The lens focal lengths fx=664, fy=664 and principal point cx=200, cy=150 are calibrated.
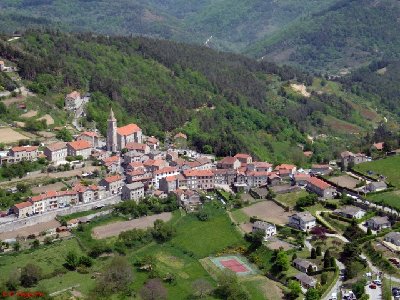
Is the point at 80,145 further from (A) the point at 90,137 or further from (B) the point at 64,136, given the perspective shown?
(B) the point at 64,136

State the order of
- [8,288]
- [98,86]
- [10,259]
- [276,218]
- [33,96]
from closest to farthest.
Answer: [8,288] < [10,259] < [276,218] < [33,96] < [98,86]

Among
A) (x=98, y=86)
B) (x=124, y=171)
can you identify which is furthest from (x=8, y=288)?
(x=98, y=86)

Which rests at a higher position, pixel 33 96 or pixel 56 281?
pixel 33 96

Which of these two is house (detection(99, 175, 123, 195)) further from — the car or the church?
the car

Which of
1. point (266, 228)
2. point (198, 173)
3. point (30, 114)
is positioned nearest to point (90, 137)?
point (30, 114)

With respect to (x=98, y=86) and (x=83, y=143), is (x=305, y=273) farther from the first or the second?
(x=98, y=86)

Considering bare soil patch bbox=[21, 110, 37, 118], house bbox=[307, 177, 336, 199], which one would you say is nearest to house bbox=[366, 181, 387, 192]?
house bbox=[307, 177, 336, 199]
